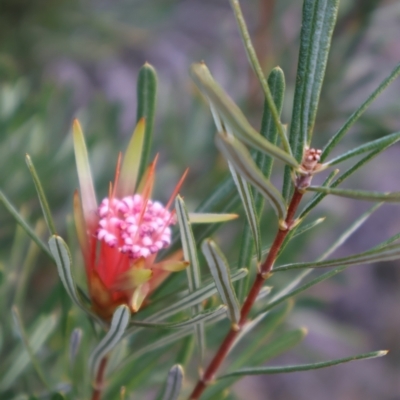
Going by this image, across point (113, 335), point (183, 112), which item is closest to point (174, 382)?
point (113, 335)

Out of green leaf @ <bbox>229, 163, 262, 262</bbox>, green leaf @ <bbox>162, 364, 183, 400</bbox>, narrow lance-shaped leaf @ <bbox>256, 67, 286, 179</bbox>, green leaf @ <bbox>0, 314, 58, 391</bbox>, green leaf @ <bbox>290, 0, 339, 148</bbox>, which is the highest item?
green leaf @ <bbox>290, 0, 339, 148</bbox>

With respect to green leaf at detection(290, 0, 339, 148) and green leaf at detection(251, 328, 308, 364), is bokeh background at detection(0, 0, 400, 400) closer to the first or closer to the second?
green leaf at detection(251, 328, 308, 364)

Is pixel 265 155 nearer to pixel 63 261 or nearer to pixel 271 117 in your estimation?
pixel 271 117

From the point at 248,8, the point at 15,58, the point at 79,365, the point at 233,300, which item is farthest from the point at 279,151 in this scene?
the point at 15,58

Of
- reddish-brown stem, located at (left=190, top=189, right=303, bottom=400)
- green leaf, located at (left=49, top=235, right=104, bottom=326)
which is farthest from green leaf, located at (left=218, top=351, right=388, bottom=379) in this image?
green leaf, located at (left=49, top=235, right=104, bottom=326)

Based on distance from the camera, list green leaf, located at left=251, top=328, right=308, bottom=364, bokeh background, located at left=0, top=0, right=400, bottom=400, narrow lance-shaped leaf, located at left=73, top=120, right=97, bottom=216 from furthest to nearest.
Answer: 1. bokeh background, located at left=0, top=0, right=400, bottom=400
2. green leaf, located at left=251, top=328, right=308, bottom=364
3. narrow lance-shaped leaf, located at left=73, top=120, right=97, bottom=216

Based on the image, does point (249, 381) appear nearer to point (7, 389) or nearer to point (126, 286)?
point (7, 389)
